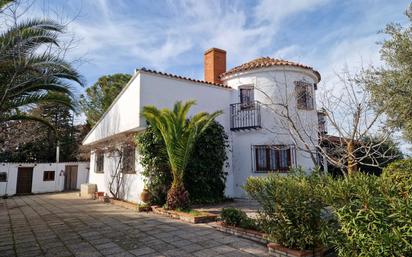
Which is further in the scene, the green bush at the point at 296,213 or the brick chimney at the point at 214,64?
the brick chimney at the point at 214,64

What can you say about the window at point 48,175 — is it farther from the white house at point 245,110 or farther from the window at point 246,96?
the window at point 246,96

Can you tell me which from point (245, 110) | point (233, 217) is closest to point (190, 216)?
point (233, 217)

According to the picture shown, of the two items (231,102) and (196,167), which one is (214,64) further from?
(196,167)

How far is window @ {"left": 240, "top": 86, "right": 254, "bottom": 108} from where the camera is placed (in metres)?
15.7

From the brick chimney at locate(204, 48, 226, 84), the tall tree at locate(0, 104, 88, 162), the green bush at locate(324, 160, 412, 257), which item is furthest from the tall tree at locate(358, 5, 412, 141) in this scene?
the tall tree at locate(0, 104, 88, 162)

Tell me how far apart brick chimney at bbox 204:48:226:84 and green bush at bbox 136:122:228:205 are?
472 centimetres

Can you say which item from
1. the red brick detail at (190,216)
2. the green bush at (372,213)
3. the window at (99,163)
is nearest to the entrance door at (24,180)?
the window at (99,163)

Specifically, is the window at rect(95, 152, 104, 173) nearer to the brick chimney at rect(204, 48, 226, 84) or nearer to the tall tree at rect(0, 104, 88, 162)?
the tall tree at rect(0, 104, 88, 162)

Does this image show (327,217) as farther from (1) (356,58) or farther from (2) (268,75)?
(2) (268,75)

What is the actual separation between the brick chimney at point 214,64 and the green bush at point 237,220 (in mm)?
11065

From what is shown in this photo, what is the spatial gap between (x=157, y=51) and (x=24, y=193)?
21.1 meters

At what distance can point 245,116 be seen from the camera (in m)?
15.4

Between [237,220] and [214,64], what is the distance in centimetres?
1210

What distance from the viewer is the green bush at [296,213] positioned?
18.7 feet
